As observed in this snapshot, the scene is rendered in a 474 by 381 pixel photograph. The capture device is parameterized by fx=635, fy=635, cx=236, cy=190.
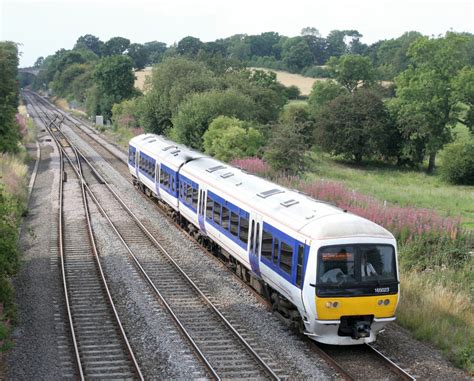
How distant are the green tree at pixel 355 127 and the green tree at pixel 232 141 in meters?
18.7

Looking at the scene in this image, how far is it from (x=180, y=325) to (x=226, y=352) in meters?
1.68

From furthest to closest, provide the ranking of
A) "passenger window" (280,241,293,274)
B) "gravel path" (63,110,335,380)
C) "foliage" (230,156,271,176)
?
"foliage" (230,156,271,176) → "passenger window" (280,241,293,274) → "gravel path" (63,110,335,380)

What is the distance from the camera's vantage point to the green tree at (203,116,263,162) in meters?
34.9

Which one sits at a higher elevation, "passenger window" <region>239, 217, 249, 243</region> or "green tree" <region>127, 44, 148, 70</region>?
"green tree" <region>127, 44, 148, 70</region>

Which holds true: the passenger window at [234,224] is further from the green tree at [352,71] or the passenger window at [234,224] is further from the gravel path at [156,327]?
the green tree at [352,71]

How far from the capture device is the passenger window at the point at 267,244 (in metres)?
14.4

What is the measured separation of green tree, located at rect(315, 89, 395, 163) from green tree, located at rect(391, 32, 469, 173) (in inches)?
69.1

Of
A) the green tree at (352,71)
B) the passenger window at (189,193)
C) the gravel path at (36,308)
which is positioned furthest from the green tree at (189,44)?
the passenger window at (189,193)

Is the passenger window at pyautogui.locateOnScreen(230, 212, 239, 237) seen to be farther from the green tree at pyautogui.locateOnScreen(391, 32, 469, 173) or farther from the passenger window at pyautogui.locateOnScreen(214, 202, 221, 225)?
the green tree at pyautogui.locateOnScreen(391, 32, 469, 173)

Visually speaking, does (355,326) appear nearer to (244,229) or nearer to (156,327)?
(156,327)

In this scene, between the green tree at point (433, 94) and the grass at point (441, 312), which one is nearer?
the grass at point (441, 312)

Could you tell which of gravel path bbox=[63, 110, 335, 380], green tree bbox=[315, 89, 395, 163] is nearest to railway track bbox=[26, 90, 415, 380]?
gravel path bbox=[63, 110, 335, 380]

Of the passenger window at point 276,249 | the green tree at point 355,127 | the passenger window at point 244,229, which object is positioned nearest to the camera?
the passenger window at point 276,249

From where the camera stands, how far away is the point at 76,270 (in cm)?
1850
